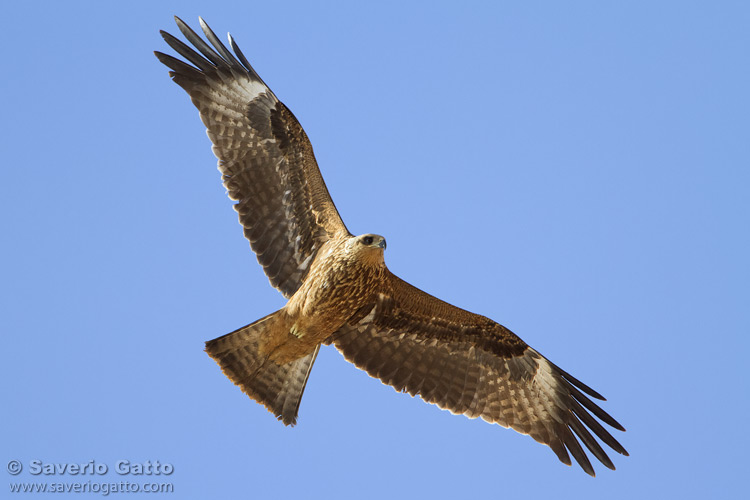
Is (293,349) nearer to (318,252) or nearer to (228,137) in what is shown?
(318,252)

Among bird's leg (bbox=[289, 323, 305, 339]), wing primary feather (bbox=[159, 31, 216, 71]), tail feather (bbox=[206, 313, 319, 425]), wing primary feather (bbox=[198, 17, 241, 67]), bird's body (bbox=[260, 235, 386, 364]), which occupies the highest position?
wing primary feather (bbox=[198, 17, 241, 67])

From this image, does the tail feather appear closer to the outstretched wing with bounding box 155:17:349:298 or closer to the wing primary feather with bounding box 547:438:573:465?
the outstretched wing with bounding box 155:17:349:298

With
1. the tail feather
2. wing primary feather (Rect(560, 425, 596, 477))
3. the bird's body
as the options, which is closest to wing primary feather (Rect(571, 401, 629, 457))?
wing primary feather (Rect(560, 425, 596, 477))

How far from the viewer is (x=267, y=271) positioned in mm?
10164

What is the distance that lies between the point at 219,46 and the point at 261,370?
3701 millimetres

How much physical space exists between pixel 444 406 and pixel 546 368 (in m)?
1.33

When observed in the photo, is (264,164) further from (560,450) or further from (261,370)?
(560,450)

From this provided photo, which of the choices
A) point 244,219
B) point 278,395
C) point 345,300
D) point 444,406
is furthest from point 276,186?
point 444,406

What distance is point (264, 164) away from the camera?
33.1 ft

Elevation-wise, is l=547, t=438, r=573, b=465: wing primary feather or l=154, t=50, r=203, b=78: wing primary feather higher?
l=154, t=50, r=203, b=78: wing primary feather

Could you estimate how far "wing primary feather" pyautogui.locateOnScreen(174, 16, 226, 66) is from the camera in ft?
32.2

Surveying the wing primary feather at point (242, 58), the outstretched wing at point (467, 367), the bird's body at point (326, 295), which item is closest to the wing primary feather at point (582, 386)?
the outstretched wing at point (467, 367)

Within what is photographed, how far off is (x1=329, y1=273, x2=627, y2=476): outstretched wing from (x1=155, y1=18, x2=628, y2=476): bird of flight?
0.04 ft

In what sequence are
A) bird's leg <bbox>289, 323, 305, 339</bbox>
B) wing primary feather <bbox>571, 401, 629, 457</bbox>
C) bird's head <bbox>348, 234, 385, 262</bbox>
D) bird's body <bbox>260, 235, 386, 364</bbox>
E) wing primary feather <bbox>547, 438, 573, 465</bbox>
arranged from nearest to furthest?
bird's head <bbox>348, 234, 385, 262</bbox>
bird's body <bbox>260, 235, 386, 364</bbox>
bird's leg <bbox>289, 323, 305, 339</bbox>
wing primary feather <bbox>571, 401, 629, 457</bbox>
wing primary feather <bbox>547, 438, 573, 465</bbox>
